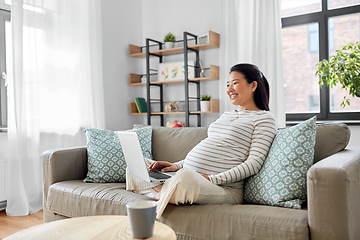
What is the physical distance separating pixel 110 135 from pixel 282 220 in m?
1.32

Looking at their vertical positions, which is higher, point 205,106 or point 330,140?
point 205,106

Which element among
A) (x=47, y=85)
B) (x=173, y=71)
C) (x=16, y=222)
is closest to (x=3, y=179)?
(x=16, y=222)

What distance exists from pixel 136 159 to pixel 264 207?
59 centimetres

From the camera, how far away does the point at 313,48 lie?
3117mm

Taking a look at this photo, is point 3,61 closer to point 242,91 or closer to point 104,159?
point 104,159

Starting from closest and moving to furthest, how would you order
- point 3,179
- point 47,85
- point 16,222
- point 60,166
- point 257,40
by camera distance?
point 60,166 < point 16,222 < point 3,179 < point 47,85 < point 257,40

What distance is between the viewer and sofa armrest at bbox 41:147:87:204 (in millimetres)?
2078

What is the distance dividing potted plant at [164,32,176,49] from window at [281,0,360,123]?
1.12 meters

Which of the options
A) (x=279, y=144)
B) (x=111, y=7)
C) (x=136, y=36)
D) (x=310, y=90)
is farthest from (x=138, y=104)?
(x=279, y=144)

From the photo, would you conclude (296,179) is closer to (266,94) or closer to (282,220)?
(282,220)

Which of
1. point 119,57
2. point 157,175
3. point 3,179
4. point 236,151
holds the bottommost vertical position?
point 3,179

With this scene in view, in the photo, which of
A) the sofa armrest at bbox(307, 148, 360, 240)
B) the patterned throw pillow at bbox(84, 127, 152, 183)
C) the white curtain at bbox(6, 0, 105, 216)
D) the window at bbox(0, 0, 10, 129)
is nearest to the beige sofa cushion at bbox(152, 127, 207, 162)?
the patterned throw pillow at bbox(84, 127, 152, 183)

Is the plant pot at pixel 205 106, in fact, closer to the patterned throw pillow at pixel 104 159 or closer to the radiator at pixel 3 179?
the patterned throw pillow at pixel 104 159

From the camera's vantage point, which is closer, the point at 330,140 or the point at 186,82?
the point at 330,140
